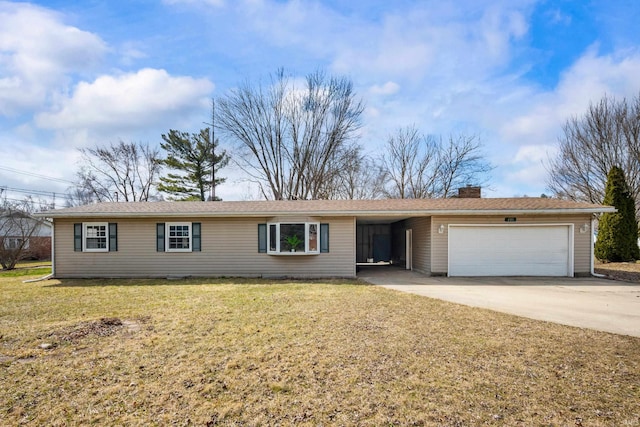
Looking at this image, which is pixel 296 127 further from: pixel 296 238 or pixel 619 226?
pixel 619 226

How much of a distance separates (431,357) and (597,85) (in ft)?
69.5

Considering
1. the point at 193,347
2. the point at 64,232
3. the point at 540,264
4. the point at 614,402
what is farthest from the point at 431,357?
the point at 64,232

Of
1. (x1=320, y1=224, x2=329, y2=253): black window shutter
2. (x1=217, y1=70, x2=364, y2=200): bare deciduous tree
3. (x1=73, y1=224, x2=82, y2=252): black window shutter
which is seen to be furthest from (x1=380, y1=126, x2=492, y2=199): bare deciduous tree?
(x1=73, y1=224, x2=82, y2=252): black window shutter

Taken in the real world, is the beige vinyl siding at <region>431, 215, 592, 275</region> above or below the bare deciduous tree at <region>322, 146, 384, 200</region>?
below

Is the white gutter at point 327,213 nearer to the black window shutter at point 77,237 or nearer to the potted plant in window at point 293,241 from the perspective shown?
the black window shutter at point 77,237

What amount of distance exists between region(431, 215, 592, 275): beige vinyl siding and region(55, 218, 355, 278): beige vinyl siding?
290cm

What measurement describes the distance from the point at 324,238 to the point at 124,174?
77.1 feet

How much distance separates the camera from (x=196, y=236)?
39.4 ft

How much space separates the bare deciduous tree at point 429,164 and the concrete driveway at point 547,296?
50.4 ft

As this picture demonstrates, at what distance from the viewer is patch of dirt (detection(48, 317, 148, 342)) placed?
16.6 ft

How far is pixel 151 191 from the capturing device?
28656 mm

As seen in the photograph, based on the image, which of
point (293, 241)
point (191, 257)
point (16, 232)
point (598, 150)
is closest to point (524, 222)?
point (293, 241)

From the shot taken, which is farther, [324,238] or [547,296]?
[324,238]

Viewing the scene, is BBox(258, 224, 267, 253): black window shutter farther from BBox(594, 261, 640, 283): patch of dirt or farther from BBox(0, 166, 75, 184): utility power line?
BBox(0, 166, 75, 184): utility power line
